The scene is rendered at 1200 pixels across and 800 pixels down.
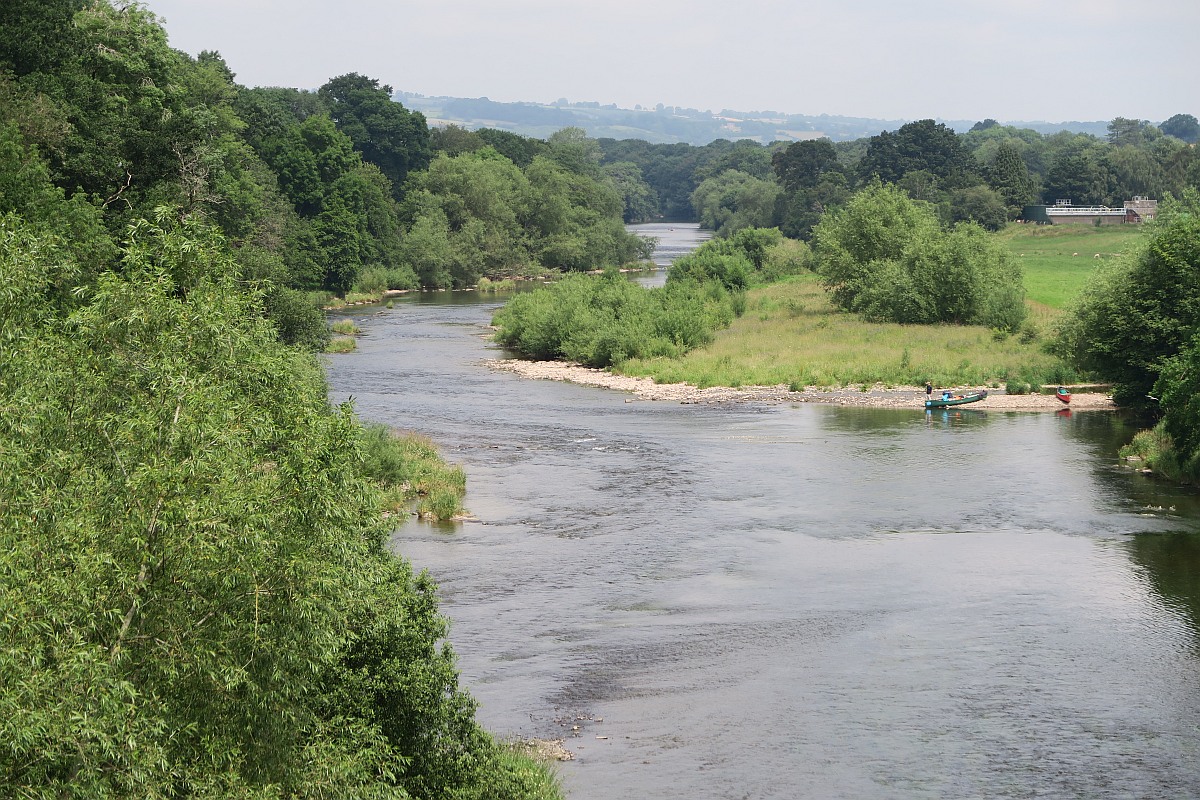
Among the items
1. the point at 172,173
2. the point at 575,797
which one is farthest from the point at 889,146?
the point at 575,797

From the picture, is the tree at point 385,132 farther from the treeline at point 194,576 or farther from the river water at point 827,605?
the treeline at point 194,576

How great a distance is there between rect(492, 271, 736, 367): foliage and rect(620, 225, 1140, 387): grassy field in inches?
55.9

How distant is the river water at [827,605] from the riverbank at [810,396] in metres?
4.20

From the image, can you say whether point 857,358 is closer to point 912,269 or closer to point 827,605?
point 912,269

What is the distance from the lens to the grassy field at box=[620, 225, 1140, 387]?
57406 millimetres

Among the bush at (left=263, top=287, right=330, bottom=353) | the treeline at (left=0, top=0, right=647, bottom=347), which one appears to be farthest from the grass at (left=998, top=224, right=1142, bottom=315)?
the bush at (left=263, top=287, right=330, bottom=353)

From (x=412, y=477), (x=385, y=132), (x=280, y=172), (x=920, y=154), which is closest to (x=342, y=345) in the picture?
(x=280, y=172)

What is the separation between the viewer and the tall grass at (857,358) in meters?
57.4

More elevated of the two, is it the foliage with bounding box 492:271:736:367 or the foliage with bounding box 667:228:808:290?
the foliage with bounding box 667:228:808:290

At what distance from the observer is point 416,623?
1672cm

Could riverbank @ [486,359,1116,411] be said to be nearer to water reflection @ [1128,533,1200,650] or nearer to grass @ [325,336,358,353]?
grass @ [325,336,358,353]

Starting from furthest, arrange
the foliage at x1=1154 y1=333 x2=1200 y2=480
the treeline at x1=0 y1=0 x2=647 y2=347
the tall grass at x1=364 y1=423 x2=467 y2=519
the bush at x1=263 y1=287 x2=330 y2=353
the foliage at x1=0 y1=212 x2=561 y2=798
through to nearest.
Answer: the bush at x1=263 y1=287 x2=330 y2=353
the treeline at x1=0 y1=0 x2=647 y2=347
the foliage at x1=1154 y1=333 x2=1200 y2=480
the tall grass at x1=364 y1=423 x2=467 y2=519
the foliage at x1=0 y1=212 x2=561 y2=798

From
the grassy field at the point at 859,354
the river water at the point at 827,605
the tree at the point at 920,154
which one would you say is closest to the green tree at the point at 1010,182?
the tree at the point at 920,154

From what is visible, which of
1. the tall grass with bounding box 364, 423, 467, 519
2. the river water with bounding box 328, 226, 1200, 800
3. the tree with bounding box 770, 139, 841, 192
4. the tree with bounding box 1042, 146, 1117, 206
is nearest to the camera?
the river water with bounding box 328, 226, 1200, 800
